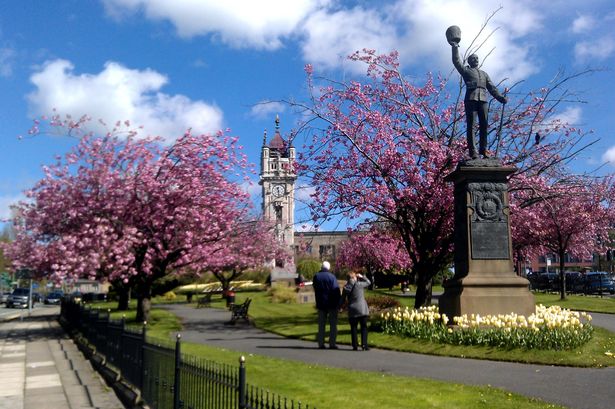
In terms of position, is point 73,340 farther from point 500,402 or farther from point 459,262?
point 500,402

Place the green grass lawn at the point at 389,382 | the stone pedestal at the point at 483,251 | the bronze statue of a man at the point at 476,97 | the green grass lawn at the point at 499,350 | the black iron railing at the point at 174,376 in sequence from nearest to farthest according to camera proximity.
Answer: the black iron railing at the point at 174,376
the green grass lawn at the point at 389,382
the green grass lawn at the point at 499,350
the stone pedestal at the point at 483,251
the bronze statue of a man at the point at 476,97

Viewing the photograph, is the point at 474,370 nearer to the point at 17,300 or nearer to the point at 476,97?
the point at 476,97

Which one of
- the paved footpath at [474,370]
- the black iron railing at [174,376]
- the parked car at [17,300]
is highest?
the black iron railing at [174,376]

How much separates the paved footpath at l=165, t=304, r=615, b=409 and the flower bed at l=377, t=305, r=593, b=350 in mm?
872

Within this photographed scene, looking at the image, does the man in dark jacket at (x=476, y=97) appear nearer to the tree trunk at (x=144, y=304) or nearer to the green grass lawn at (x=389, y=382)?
the green grass lawn at (x=389, y=382)

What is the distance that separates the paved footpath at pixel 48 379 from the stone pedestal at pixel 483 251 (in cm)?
791

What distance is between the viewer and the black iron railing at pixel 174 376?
5.46 m

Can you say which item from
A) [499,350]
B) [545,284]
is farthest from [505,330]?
[545,284]

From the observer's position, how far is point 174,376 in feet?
24.2

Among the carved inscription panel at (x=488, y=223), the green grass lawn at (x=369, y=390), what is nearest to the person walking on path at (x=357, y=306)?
the green grass lawn at (x=369, y=390)

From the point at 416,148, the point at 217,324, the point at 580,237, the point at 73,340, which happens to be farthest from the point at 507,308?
the point at 580,237

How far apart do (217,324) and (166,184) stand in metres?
5.43

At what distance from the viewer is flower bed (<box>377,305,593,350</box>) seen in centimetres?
1175

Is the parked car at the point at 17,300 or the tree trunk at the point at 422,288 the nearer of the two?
the tree trunk at the point at 422,288
